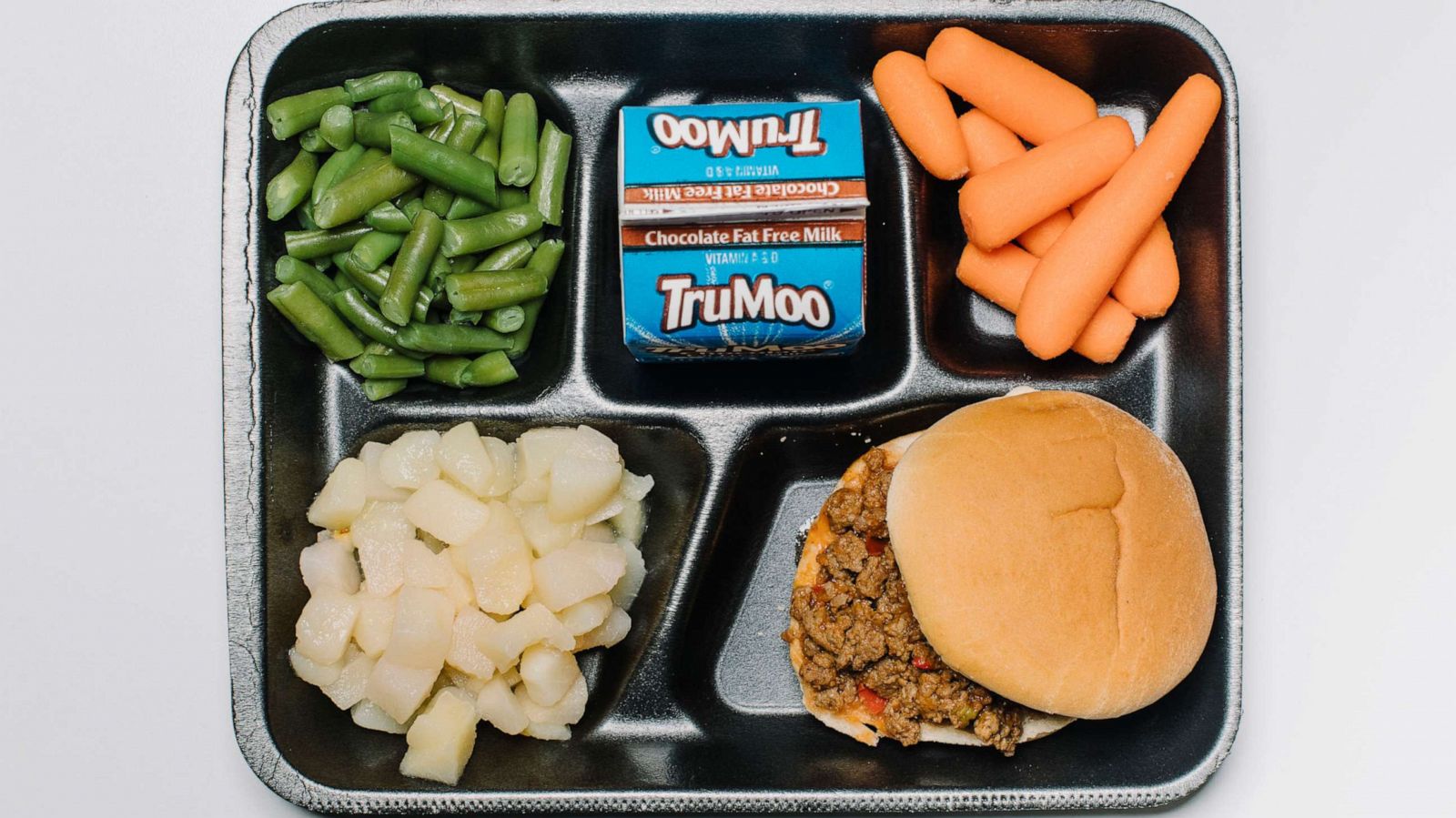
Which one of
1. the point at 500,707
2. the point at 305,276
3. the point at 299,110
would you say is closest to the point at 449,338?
the point at 305,276

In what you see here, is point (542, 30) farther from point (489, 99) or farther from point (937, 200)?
point (937, 200)

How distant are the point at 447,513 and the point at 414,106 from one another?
81cm

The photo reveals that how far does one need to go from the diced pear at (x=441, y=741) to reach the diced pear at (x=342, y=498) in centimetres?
41

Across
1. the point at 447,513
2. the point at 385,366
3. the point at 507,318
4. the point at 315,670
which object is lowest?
the point at 315,670

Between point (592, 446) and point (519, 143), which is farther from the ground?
point (519, 143)

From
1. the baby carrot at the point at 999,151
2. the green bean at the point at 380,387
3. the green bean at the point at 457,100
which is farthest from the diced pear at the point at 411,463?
the baby carrot at the point at 999,151

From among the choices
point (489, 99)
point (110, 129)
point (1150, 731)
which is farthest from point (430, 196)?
point (1150, 731)

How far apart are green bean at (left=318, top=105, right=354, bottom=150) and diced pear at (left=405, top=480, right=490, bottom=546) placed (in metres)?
0.71

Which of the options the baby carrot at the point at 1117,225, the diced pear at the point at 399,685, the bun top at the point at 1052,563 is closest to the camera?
the bun top at the point at 1052,563

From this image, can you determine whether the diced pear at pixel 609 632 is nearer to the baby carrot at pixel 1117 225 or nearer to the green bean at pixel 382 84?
the baby carrot at pixel 1117 225

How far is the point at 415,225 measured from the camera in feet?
6.97

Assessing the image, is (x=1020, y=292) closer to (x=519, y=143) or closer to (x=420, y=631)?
(x=519, y=143)

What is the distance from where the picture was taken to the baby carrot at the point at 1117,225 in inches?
85.2

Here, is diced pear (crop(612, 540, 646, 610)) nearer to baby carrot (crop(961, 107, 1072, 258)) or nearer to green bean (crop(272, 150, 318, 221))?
green bean (crop(272, 150, 318, 221))
